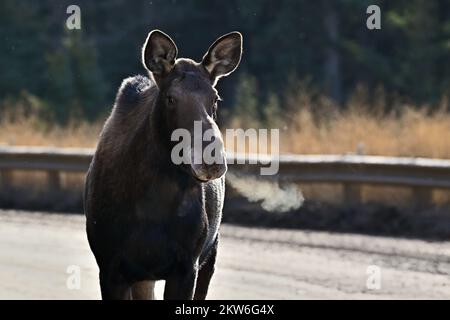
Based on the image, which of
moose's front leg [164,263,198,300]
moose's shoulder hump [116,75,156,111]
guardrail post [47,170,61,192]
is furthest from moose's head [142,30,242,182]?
guardrail post [47,170,61,192]

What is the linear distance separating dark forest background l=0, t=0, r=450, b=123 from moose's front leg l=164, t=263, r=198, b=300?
24114mm

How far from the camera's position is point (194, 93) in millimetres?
6191

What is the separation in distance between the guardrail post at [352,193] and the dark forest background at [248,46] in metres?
16.9

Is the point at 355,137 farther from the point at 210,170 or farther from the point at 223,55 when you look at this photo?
the point at 210,170

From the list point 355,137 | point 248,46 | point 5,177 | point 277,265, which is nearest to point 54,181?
point 5,177

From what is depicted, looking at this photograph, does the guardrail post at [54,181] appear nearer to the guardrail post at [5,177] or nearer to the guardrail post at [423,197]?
the guardrail post at [5,177]

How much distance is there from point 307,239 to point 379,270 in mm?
1975

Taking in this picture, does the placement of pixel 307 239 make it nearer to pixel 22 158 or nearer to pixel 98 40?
pixel 22 158

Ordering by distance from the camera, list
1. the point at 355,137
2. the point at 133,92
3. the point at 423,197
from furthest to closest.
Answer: the point at 355,137 < the point at 423,197 < the point at 133,92

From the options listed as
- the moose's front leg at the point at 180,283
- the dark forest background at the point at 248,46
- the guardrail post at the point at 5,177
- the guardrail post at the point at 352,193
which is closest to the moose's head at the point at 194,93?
the moose's front leg at the point at 180,283

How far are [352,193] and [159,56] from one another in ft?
23.5

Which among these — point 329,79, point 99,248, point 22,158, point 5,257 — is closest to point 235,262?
point 5,257

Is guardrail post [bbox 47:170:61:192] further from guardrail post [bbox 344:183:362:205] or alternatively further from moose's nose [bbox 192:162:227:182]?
moose's nose [bbox 192:162:227:182]

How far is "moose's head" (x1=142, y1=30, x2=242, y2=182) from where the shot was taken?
5.81 m
